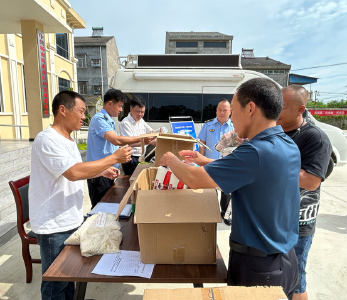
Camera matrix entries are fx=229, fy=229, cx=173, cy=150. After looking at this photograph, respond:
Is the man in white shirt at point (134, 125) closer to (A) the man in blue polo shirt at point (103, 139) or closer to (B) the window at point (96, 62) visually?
(A) the man in blue polo shirt at point (103, 139)

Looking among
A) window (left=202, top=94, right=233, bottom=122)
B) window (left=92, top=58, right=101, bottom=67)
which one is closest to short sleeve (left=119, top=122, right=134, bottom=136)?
window (left=202, top=94, right=233, bottom=122)

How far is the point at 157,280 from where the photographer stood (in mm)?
1183

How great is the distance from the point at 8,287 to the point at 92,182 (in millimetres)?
1310

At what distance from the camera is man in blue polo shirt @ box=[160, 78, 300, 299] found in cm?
102

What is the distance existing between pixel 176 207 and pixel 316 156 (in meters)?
0.99

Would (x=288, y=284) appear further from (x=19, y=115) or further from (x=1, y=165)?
(x=19, y=115)

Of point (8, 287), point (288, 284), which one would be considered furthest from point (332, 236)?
point (8, 287)

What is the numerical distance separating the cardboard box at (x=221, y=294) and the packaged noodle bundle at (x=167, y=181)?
2.07 feet

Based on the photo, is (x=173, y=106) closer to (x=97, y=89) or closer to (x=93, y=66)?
(x=97, y=89)

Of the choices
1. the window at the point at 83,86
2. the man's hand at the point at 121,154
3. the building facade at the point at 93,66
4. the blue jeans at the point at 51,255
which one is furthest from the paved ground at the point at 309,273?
the window at the point at 83,86

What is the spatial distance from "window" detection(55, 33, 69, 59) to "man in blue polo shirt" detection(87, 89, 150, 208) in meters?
12.8

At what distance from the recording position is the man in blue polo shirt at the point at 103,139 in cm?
265

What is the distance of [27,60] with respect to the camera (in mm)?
6410

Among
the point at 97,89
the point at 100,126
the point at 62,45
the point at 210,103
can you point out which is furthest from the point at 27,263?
the point at 97,89
